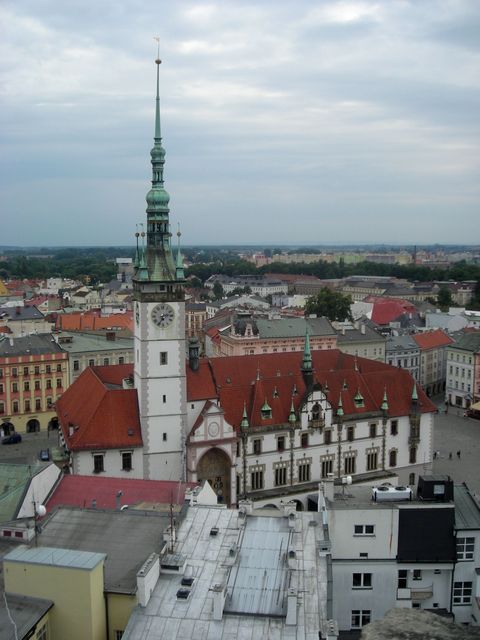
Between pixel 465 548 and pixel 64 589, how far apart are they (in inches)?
736

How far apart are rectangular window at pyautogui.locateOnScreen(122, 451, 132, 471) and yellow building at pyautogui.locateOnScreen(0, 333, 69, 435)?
112 feet

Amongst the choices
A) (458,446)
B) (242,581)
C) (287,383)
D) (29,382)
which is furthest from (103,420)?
(458,446)

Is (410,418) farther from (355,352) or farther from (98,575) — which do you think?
(355,352)

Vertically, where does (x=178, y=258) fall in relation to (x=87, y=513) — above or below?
above

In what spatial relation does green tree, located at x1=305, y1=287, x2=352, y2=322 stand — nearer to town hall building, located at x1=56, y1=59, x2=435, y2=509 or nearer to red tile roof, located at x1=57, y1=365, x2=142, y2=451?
town hall building, located at x1=56, y1=59, x2=435, y2=509

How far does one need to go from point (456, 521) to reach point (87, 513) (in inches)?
673

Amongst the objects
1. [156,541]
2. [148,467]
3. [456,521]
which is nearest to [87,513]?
[156,541]

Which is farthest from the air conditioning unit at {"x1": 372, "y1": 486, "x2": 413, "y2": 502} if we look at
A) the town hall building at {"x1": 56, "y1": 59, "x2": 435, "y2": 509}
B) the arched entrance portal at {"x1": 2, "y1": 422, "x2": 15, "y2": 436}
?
the arched entrance portal at {"x1": 2, "y1": 422, "x2": 15, "y2": 436}

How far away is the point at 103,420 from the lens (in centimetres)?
5369

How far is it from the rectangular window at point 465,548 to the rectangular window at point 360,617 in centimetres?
505

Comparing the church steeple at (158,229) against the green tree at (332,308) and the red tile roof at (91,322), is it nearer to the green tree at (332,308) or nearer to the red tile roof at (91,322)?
the red tile roof at (91,322)

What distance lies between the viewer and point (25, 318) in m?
123

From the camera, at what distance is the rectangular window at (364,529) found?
33.2m

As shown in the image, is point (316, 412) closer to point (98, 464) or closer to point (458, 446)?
point (98, 464)
